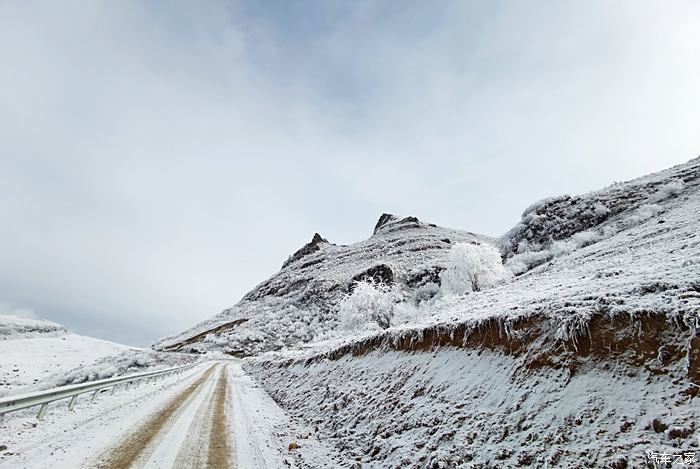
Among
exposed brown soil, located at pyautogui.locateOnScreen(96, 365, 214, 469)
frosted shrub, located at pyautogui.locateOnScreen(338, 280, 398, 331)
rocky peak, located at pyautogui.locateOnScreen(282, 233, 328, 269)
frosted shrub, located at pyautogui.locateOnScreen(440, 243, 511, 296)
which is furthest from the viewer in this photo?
rocky peak, located at pyautogui.locateOnScreen(282, 233, 328, 269)

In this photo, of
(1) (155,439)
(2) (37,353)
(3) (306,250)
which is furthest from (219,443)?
(3) (306,250)

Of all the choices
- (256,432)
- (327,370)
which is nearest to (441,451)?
A: (256,432)

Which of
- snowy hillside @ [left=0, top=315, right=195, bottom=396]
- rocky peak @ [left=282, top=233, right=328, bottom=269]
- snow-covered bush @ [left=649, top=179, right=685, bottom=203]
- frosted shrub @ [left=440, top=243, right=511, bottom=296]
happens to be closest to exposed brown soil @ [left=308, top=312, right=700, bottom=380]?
snowy hillside @ [left=0, top=315, right=195, bottom=396]

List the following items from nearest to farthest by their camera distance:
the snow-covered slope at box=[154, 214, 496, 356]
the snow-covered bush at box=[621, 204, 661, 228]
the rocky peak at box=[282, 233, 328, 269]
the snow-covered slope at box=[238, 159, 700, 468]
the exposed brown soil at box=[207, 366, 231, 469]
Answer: the snow-covered slope at box=[238, 159, 700, 468], the exposed brown soil at box=[207, 366, 231, 469], the snow-covered bush at box=[621, 204, 661, 228], the snow-covered slope at box=[154, 214, 496, 356], the rocky peak at box=[282, 233, 328, 269]

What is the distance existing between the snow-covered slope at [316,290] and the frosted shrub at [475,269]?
3212cm

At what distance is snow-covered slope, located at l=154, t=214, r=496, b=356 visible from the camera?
260 feet

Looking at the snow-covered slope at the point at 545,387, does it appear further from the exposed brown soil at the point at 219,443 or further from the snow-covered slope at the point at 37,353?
the snow-covered slope at the point at 37,353

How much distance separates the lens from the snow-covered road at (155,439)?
699 centimetres

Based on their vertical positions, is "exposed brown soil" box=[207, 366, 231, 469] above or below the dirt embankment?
below

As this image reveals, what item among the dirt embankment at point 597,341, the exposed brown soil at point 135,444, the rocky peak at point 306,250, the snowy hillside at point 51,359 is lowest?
the exposed brown soil at point 135,444

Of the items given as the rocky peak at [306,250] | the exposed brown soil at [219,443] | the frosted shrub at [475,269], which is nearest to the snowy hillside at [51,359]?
the exposed brown soil at [219,443]

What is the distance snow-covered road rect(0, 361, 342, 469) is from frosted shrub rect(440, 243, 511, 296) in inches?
1612

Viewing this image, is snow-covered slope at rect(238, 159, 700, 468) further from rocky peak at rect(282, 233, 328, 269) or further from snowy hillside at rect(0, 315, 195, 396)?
rocky peak at rect(282, 233, 328, 269)

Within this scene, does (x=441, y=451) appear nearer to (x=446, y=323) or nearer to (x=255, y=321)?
(x=446, y=323)
